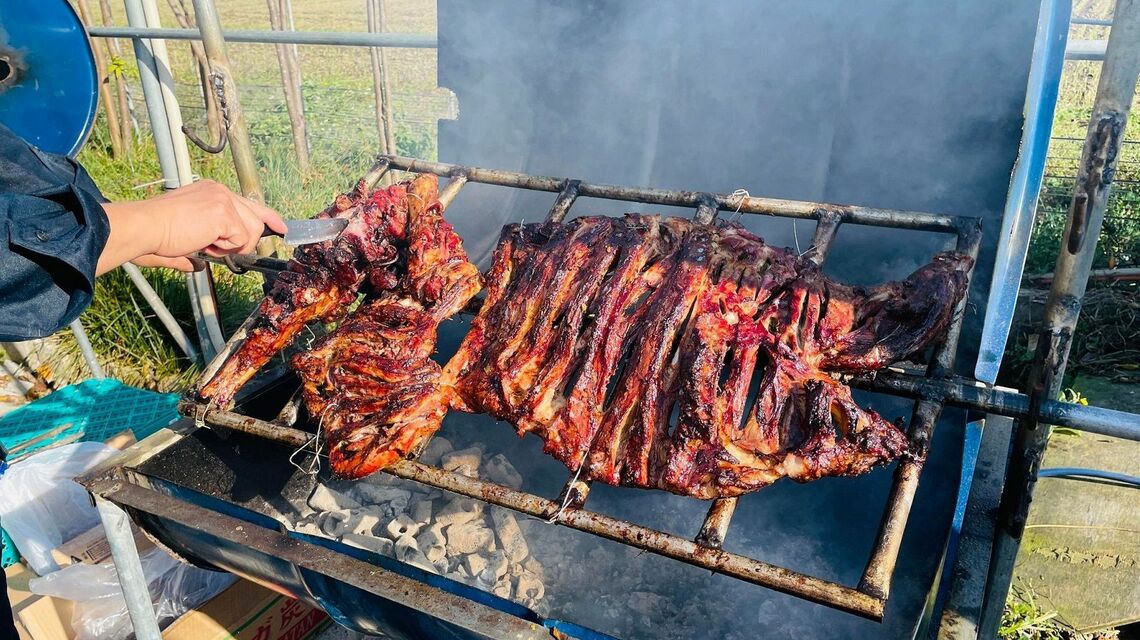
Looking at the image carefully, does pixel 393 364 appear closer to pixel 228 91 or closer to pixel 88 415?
pixel 228 91

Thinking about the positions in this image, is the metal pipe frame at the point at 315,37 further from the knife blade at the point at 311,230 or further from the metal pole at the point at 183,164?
the knife blade at the point at 311,230

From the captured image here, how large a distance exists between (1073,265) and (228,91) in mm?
4458

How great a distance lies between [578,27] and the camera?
4.20 metres

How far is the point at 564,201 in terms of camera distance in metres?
3.18

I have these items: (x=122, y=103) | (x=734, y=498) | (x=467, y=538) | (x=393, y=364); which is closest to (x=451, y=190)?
(x=393, y=364)

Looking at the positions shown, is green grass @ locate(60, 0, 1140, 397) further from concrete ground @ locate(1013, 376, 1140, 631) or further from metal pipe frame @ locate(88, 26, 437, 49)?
concrete ground @ locate(1013, 376, 1140, 631)

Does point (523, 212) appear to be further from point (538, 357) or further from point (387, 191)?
point (538, 357)

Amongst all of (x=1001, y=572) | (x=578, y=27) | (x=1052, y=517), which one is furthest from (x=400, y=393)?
(x=1052, y=517)

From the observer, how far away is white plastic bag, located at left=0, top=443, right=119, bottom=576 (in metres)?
3.98

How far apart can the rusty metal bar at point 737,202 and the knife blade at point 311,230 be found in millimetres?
790

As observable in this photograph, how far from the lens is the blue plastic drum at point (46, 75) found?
4.11 metres

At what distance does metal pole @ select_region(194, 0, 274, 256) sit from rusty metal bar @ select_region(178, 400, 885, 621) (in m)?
2.76

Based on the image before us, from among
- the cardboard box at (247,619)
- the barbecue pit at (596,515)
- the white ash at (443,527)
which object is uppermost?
the barbecue pit at (596,515)

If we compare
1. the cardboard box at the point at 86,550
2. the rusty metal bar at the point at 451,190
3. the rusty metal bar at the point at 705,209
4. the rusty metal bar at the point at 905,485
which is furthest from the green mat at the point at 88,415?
the rusty metal bar at the point at 905,485
